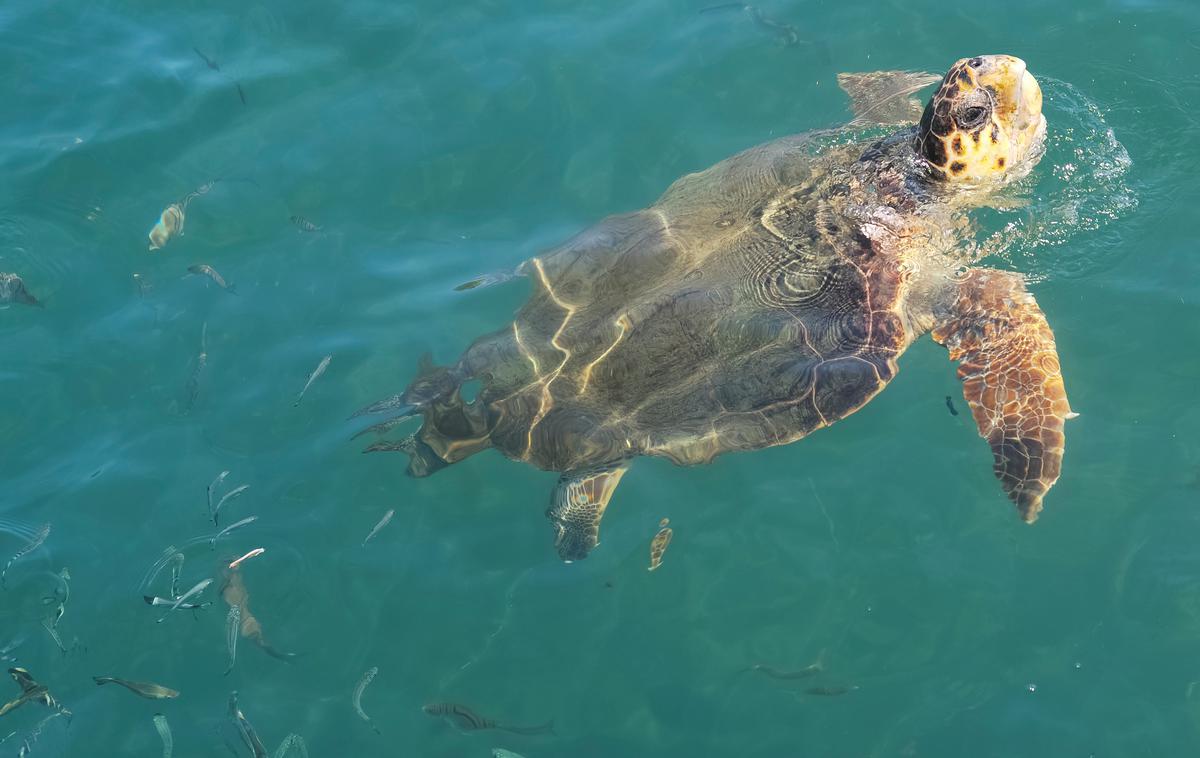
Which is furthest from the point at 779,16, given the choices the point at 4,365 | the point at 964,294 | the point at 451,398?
the point at 4,365

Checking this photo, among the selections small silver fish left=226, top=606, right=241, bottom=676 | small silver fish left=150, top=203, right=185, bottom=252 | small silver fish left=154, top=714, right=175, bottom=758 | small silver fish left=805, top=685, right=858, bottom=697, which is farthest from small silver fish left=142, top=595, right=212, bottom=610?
small silver fish left=805, top=685, right=858, bottom=697

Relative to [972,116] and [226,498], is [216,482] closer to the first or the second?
[226,498]

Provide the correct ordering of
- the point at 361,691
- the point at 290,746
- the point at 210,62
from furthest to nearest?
the point at 210,62, the point at 361,691, the point at 290,746

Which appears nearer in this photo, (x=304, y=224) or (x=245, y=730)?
(x=245, y=730)

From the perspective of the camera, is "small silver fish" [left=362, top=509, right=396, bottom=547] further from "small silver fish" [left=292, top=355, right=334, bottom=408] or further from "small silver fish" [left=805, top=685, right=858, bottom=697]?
"small silver fish" [left=805, top=685, right=858, bottom=697]

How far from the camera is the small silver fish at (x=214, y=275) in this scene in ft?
21.3

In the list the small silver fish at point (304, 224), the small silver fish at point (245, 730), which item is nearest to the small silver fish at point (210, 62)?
the small silver fish at point (304, 224)

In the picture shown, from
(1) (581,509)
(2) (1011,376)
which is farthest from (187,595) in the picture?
(2) (1011,376)

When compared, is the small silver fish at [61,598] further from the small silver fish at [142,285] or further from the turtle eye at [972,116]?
the turtle eye at [972,116]

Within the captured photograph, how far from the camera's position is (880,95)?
22.4 feet

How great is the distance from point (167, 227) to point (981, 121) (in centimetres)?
614

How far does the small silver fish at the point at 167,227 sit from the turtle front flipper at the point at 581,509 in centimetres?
408

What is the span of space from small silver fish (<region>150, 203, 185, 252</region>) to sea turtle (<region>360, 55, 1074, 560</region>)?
2.62m

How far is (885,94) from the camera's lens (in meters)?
6.79
